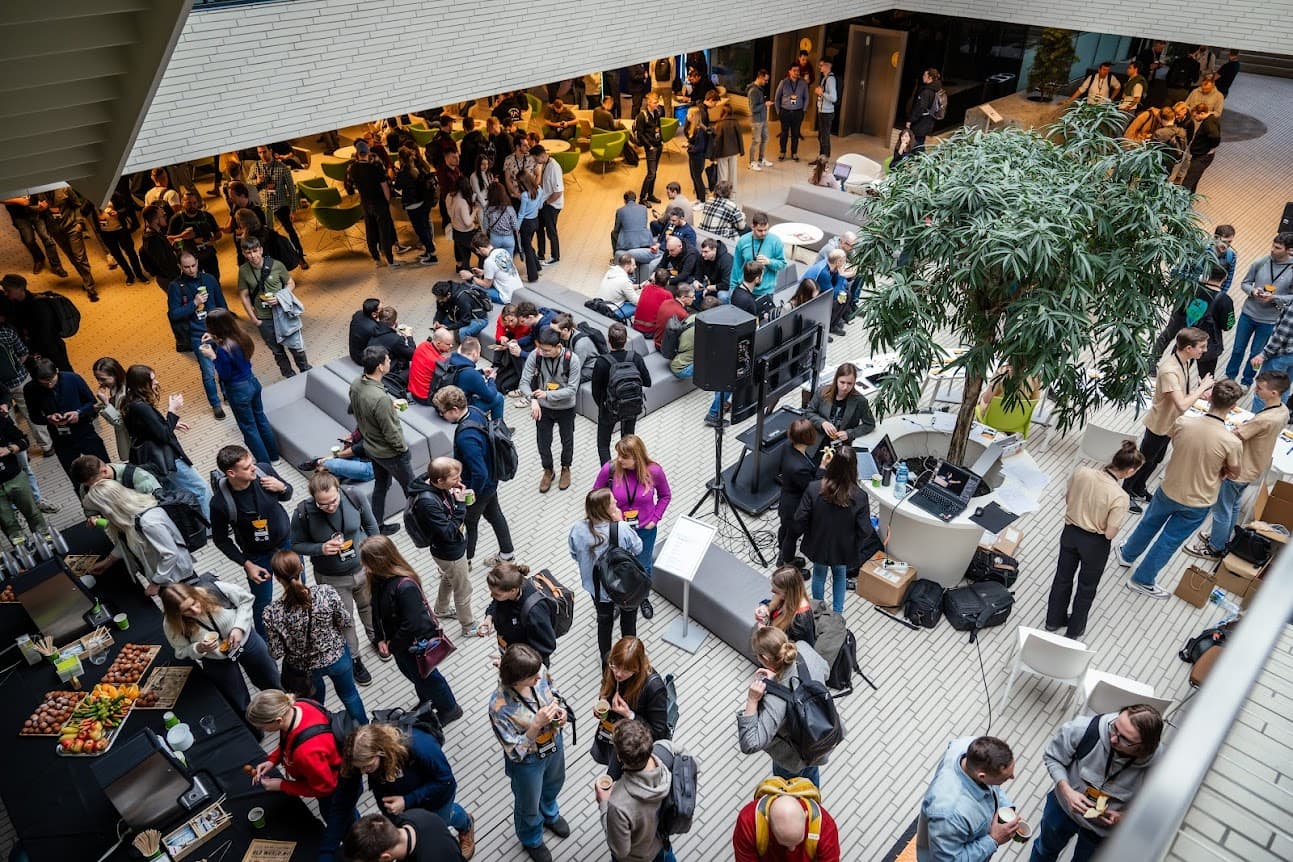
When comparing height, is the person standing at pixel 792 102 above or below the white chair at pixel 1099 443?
above

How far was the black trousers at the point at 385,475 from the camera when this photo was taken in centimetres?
723

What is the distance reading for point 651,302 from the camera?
9719 millimetres

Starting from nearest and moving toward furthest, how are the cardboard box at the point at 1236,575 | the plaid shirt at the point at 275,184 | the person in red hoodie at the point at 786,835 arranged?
the person in red hoodie at the point at 786,835 → the cardboard box at the point at 1236,575 → the plaid shirt at the point at 275,184

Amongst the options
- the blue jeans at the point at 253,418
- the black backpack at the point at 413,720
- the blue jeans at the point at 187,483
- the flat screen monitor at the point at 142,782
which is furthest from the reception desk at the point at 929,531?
the blue jeans at the point at 253,418

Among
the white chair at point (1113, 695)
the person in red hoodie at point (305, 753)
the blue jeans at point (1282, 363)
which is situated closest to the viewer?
the person in red hoodie at point (305, 753)

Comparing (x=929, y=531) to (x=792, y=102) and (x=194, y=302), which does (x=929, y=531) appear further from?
(x=792, y=102)

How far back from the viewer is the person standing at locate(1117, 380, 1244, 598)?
6.17 metres

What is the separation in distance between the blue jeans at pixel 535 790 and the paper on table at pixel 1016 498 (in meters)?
4.00

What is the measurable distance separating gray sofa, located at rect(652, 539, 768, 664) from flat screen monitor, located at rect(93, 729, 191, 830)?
3.39 meters

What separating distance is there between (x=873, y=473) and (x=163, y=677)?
534 cm

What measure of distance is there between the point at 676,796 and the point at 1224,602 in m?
4.71

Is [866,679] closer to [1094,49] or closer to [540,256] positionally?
[540,256]

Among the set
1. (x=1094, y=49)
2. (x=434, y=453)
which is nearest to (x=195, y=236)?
(x=434, y=453)

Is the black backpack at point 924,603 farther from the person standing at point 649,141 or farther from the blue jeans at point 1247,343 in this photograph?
the person standing at point 649,141
